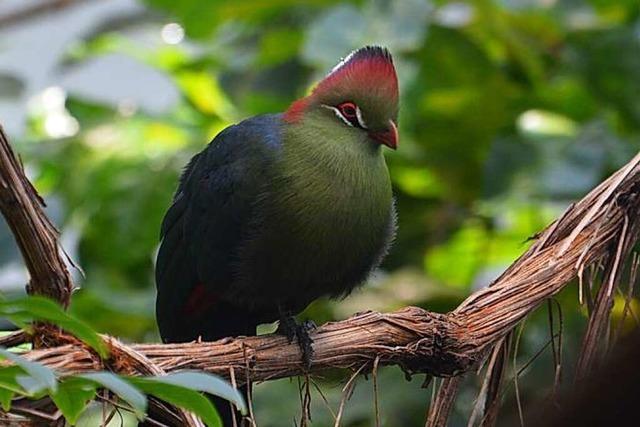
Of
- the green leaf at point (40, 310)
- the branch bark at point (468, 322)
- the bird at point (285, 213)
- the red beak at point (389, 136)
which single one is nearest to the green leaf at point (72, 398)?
the green leaf at point (40, 310)

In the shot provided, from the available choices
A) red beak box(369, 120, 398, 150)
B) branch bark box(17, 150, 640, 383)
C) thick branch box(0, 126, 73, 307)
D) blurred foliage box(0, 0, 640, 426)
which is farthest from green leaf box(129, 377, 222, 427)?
blurred foliage box(0, 0, 640, 426)

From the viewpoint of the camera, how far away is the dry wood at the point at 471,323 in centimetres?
130

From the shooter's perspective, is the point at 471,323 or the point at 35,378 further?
the point at 471,323

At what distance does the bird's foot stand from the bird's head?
1.27 feet

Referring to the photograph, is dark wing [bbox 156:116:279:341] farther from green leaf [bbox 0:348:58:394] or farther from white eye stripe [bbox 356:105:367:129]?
green leaf [bbox 0:348:58:394]

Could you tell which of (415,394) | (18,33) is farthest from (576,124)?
(18,33)

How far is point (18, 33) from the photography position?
4.00 meters

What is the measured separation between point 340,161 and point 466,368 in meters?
0.59

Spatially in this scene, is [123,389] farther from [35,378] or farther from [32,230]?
[32,230]

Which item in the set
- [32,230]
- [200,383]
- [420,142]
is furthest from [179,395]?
[420,142]

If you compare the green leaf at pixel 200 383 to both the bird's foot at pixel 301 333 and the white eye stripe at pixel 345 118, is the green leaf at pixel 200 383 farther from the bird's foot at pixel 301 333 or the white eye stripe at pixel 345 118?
the white eye stripe at pixel 345 118

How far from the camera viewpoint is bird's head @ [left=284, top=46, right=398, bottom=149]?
1.83m

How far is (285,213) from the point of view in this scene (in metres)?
1.74

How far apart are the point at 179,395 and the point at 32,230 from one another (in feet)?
1.28
